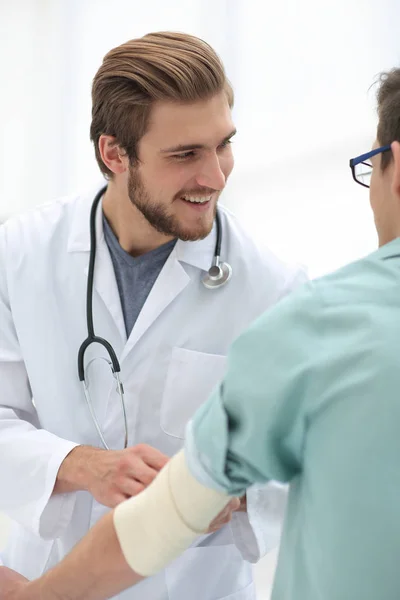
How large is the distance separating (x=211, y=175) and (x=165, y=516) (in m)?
0.88

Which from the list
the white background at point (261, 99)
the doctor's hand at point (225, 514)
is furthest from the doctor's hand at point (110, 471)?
the white background at point (261, 99)

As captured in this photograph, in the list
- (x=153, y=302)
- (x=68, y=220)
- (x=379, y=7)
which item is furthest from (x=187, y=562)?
(x=379, y=7)

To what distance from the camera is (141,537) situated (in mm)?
989

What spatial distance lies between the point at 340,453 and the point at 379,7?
201 cm

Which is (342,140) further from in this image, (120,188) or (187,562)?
(187,562)

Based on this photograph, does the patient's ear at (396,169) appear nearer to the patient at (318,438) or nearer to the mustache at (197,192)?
the patient at (318,438)

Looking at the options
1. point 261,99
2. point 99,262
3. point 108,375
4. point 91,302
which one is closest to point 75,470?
point 108,375

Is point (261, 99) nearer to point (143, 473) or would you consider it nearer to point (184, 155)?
point (184, 155)

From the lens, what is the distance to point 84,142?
338 cm

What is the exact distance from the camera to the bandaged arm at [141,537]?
3.09ft

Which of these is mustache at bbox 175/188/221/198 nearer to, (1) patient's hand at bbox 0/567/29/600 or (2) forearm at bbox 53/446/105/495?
(2) forearm at bbox 53/446/105/495

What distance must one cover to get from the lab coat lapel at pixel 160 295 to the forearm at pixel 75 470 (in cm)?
21

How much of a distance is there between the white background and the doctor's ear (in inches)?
42.7

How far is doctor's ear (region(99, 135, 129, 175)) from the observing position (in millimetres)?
1769
